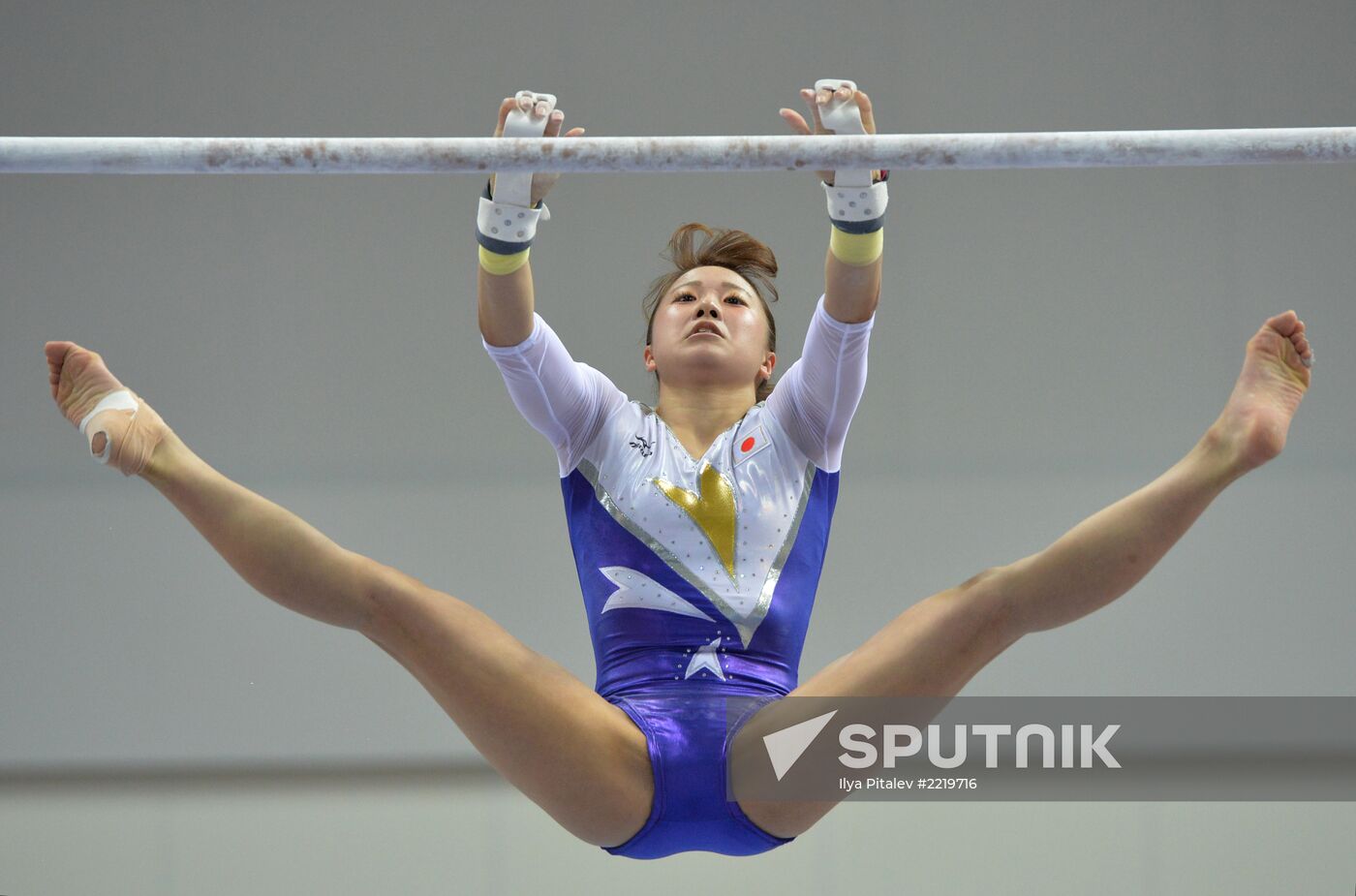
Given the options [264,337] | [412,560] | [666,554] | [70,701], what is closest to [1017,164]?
[666,554]

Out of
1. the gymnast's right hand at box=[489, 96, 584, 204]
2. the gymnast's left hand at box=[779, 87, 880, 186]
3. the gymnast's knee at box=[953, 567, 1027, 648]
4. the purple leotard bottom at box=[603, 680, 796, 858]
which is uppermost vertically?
the gymnast's left hand at box=[779, 87, 880, 186]

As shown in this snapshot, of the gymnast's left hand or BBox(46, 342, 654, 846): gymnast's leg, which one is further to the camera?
the gymnast's left hand

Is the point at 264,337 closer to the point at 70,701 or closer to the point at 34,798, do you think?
the point at 70,701

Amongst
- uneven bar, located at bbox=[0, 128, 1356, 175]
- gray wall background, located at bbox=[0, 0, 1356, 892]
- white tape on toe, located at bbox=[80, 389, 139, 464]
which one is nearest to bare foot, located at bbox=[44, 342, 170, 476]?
white tape on toe, located at bbox=[80, 389, 139, 464]

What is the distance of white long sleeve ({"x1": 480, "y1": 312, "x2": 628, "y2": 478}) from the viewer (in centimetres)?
234

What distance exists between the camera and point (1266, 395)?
197cm

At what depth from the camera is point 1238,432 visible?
74.5 inches

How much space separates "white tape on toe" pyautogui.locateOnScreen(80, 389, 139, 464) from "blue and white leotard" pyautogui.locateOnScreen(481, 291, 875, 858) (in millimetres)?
599

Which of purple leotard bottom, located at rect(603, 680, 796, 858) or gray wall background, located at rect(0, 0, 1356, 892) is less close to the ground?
gray wall background, located at rect(0, 0, 1356, 892)

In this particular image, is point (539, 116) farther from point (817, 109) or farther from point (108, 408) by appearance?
point (108, 408)

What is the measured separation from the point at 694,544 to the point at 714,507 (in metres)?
0.08

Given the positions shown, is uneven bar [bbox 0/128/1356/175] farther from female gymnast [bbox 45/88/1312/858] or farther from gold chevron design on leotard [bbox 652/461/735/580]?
gold chevron design on leotard [bbox 652/461/735/580]

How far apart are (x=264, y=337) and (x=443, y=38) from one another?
1000mm

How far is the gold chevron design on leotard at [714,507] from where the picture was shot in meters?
2.24
